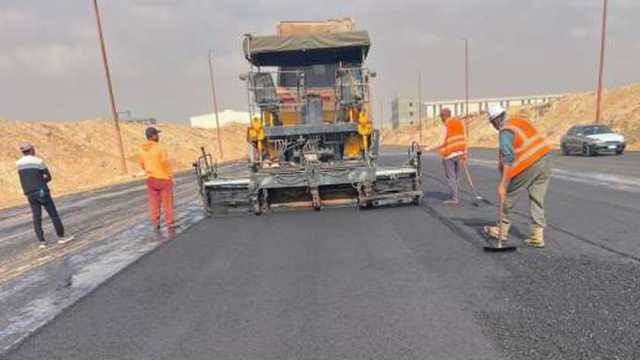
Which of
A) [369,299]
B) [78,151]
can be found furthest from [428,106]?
[369,299]

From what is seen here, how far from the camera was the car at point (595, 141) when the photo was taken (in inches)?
804

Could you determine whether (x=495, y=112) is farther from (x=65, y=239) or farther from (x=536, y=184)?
(x=65, y=239)

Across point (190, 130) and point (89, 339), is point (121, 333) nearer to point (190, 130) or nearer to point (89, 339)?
point (89, 339)

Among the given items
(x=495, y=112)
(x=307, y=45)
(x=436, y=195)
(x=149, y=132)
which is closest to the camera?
(x=495, y=112)

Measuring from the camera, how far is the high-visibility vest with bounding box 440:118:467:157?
897 cm

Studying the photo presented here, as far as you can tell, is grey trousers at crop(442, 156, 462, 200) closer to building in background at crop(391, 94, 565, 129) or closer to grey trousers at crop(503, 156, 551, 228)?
grey trousers at crop(503, 156, 551, 228)

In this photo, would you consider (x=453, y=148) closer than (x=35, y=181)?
No

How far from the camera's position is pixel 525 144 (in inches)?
217

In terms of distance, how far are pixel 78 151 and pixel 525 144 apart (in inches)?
1406

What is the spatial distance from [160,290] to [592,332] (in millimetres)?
3775

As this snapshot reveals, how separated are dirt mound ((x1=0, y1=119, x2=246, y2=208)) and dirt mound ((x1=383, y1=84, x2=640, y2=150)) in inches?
876

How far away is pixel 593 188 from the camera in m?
10.3

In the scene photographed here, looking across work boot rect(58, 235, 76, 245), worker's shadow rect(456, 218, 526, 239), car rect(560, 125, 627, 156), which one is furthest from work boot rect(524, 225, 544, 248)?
car rect(560, 125, 627, 156)

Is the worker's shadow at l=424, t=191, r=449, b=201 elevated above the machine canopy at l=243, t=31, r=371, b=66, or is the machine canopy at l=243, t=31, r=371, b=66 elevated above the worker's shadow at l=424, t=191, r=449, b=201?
the machine canopy at l=243, t=31, r=371, b=66
